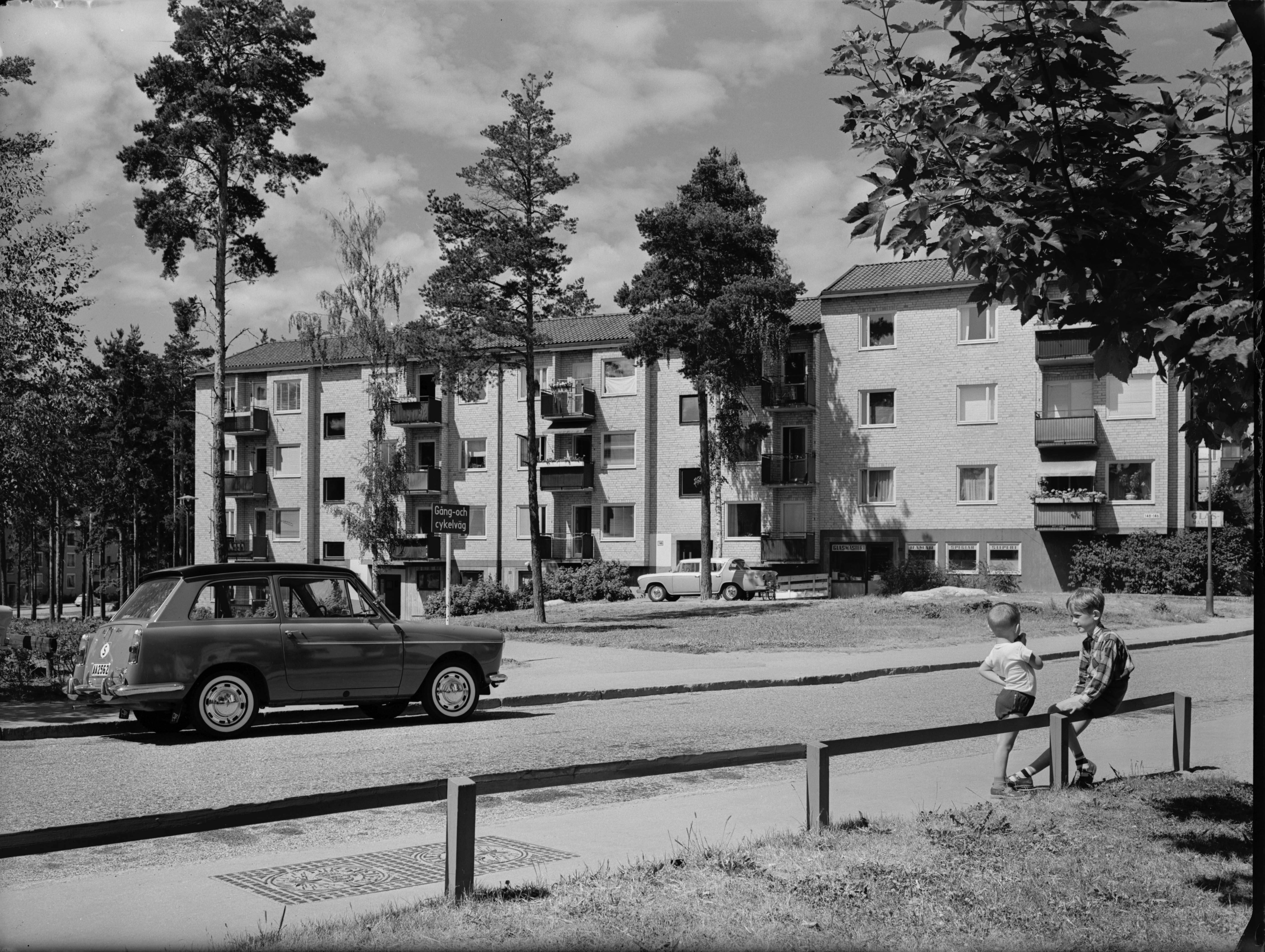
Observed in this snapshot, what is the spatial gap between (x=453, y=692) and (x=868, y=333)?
134ft

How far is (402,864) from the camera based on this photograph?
22.5 feet

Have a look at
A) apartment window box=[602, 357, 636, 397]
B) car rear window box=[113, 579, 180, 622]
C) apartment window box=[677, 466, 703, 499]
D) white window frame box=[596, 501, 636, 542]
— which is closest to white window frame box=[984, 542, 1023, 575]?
apartment window box=[677, 466, 703, 499]

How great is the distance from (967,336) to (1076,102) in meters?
45.1

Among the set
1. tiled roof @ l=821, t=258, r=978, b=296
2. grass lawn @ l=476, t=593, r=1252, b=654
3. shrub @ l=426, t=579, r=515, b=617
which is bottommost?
shrub @ l=426, t=579, r=515, b=617

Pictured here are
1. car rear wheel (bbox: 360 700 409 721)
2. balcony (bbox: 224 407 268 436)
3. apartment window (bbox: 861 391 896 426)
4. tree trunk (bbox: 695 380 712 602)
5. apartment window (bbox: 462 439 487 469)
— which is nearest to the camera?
car rear wheel (bbox: 360 700 409 721)

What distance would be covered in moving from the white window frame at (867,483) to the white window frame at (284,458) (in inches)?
1137

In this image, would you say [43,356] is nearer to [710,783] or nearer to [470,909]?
[710,783]

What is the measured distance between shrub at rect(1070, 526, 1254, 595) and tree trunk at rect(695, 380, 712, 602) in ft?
44.4

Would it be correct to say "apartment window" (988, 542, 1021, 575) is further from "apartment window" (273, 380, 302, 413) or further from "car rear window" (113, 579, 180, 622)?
"car rear window" (113, 579, 180, 622)

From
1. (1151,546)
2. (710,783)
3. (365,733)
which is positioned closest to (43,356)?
(365,733)

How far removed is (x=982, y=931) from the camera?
207 inches

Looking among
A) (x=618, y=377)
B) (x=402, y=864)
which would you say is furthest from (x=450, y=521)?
(x=618, y=377)

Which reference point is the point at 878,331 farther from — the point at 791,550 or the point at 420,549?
the point at 420,549

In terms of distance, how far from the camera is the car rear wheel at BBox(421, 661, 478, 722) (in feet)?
44.1
